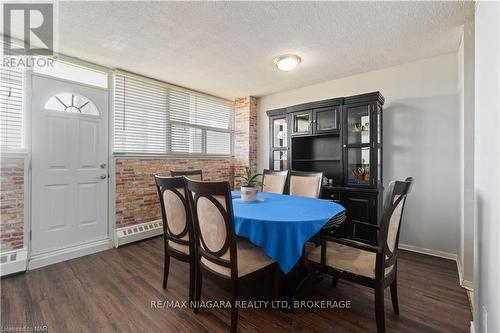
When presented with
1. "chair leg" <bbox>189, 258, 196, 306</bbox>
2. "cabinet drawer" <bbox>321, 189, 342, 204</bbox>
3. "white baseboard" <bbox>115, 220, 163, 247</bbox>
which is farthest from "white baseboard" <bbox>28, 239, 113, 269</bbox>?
"cabinet drawer" <bbox>321, 189, 342, 204</bbox>

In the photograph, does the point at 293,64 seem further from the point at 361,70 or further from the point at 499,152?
the point at 499,152

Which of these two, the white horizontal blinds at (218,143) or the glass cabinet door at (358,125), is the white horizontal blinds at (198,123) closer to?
the white horizontal blinds at (218,143)

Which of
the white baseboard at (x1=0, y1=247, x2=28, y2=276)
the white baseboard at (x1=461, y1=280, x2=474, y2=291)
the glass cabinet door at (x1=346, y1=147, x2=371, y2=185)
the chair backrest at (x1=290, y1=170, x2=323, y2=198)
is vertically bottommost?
the white baseboard at (x1=461, y1=280, x2=474, y2=291)

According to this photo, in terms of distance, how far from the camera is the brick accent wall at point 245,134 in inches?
197

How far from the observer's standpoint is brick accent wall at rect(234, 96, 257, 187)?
5.00 metres

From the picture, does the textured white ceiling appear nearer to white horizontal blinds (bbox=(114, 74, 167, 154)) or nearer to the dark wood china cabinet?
white horizontal blinds (bbox=(114, 74, 167, 154))

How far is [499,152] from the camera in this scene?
3.18 feet

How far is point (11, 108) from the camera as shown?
2590 millimetres

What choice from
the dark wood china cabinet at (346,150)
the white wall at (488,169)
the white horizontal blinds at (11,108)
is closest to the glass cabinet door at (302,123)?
the dark wood china cabinet at (346,150)

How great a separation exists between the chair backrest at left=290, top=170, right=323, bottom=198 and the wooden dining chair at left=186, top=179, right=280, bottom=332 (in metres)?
1.35

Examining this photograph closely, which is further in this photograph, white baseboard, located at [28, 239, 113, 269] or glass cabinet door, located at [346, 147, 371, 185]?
glass cabinet door, located at [346, 147, 371, 185]

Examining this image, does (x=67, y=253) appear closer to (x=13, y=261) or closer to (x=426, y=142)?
(x=13, y=261)

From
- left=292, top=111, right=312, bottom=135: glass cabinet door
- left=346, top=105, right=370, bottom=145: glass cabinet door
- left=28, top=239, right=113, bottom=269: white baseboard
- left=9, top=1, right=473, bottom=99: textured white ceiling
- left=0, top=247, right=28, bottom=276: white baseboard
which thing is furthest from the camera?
left=292, top=111, right=312, bottom=135: glass cabinet door

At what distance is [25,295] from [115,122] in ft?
7.50
